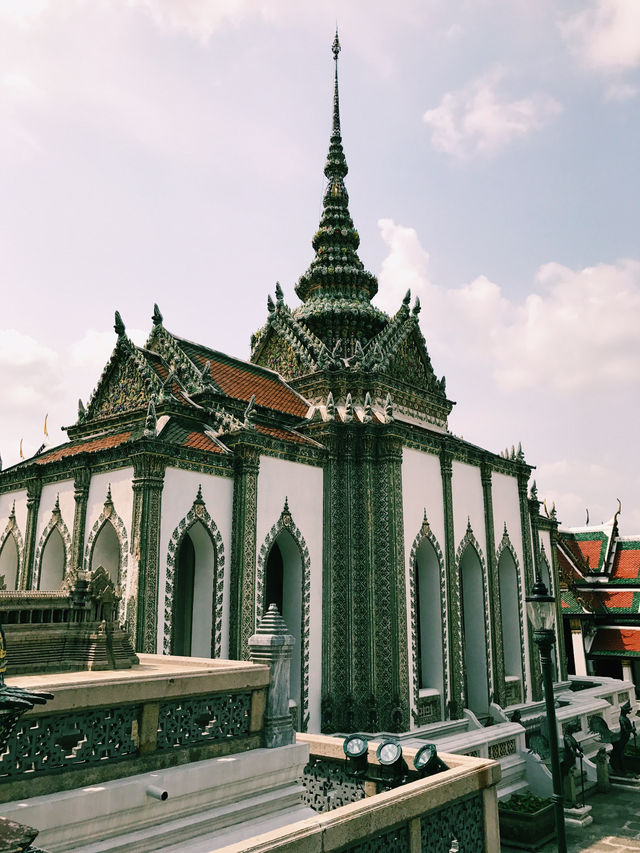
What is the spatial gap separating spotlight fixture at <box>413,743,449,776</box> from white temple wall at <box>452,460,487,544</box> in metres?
10.9

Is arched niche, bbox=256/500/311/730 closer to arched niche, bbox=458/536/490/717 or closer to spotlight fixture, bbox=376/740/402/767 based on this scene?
arched niche, bbox=458/536/490/717

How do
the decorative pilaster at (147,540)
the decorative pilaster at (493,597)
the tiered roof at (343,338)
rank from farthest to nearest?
the tiered roof at (343,338), the decorative pilaster at (493,597), the decorative pilaster at (147,540)

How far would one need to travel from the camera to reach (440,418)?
22.8 m

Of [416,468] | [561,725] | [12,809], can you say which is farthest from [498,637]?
[12,809]

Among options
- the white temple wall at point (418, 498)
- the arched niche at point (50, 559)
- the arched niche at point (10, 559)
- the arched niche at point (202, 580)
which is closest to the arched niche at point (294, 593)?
the arched niche at point (202, 580)

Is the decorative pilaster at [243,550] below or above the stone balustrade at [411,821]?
above

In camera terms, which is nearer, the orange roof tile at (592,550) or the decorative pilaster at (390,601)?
the decorative pilaster at (390,601)

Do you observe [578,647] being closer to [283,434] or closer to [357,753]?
[283,434]

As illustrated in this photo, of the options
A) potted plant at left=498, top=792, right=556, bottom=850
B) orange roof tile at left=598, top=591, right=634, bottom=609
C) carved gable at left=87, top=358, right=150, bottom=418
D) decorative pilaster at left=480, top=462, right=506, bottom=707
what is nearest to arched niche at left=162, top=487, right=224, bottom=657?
carved gable at left=87, top=358, right=150, bottom=418

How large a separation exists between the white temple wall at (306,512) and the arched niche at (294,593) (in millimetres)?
151

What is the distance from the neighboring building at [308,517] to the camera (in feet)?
46.3

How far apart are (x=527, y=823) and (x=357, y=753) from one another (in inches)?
276

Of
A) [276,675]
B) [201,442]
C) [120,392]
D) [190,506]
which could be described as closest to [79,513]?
[190,506]

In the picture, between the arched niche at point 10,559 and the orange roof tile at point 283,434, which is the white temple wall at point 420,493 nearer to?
the orange roof tile at point 283,434
